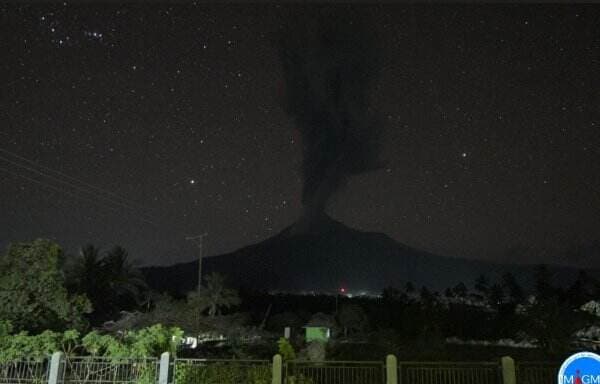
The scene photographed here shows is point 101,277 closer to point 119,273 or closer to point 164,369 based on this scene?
point 119,273

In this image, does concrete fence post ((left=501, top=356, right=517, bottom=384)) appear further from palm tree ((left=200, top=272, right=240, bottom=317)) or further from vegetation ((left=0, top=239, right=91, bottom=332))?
palm tree ((left=200, top=272, right=240, bottom=317))

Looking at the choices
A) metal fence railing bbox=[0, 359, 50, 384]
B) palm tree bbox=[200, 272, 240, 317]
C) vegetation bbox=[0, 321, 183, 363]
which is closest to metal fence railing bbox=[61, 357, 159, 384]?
vegetation bbox=[0, 321, 183, 363]

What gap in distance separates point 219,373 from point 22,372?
507 cm

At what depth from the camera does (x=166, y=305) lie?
30.2 m

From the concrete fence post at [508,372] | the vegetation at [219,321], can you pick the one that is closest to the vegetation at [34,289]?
the vegetation at [219,321]

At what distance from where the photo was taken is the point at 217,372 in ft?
42.6

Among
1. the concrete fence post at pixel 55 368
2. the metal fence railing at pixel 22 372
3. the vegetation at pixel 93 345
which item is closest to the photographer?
the concrete fence post at pixel 55 368

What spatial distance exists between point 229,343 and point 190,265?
13977 cm

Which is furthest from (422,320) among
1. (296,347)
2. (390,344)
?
(296,347)

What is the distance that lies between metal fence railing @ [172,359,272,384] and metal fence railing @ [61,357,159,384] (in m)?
0.67

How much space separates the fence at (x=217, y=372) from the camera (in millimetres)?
12398

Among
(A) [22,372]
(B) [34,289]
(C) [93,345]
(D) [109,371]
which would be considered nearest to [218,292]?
(B) [34,289]

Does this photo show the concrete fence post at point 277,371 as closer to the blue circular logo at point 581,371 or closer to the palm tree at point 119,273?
the blue circular logo at point 581,371

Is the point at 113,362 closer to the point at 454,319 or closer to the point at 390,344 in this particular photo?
the point at 390,344
